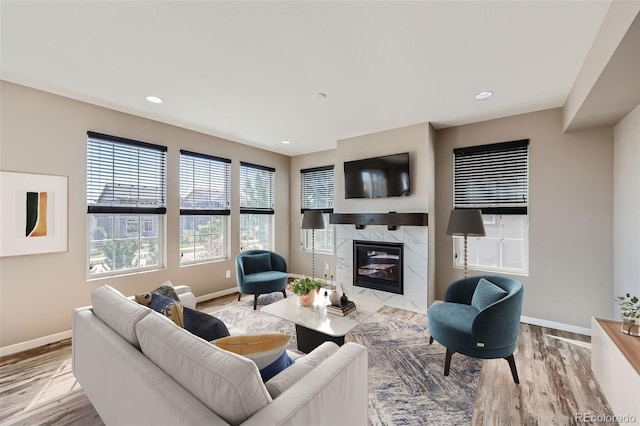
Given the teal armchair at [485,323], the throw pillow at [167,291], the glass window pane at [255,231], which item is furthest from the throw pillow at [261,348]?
the glass window pane at [255,231]

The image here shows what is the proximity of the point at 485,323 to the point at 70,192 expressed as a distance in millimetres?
4225

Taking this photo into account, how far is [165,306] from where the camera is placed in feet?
6.02

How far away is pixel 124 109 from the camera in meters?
3.28

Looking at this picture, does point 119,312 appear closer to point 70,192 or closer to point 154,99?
point 70,192

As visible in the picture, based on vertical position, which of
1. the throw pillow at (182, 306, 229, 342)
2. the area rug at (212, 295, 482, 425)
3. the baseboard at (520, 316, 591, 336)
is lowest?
the area rug at (212, 295, 482, 425)

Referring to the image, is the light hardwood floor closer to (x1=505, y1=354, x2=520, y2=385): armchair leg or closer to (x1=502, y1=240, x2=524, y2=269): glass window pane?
(x1=505, y1=354, x2=520, y2=385): armchair leg

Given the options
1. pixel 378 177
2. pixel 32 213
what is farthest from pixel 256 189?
pixel 32 213

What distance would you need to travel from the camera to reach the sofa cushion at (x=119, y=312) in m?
1.52

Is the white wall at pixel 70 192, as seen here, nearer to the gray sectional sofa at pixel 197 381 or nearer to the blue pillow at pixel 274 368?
the gray sectional sofa at pixel 197 381

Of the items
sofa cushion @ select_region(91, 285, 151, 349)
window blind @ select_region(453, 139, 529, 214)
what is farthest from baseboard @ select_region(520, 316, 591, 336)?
sofa cushion @ select_region(91, 285, 151, 349)

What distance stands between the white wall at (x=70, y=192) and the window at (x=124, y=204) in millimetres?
93

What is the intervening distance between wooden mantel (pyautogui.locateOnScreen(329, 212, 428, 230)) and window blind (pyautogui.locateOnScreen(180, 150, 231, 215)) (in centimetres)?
186

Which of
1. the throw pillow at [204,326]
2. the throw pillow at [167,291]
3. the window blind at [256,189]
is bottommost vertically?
the throw pillow at [204,326]

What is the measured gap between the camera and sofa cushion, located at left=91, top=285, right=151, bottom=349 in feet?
4.98
